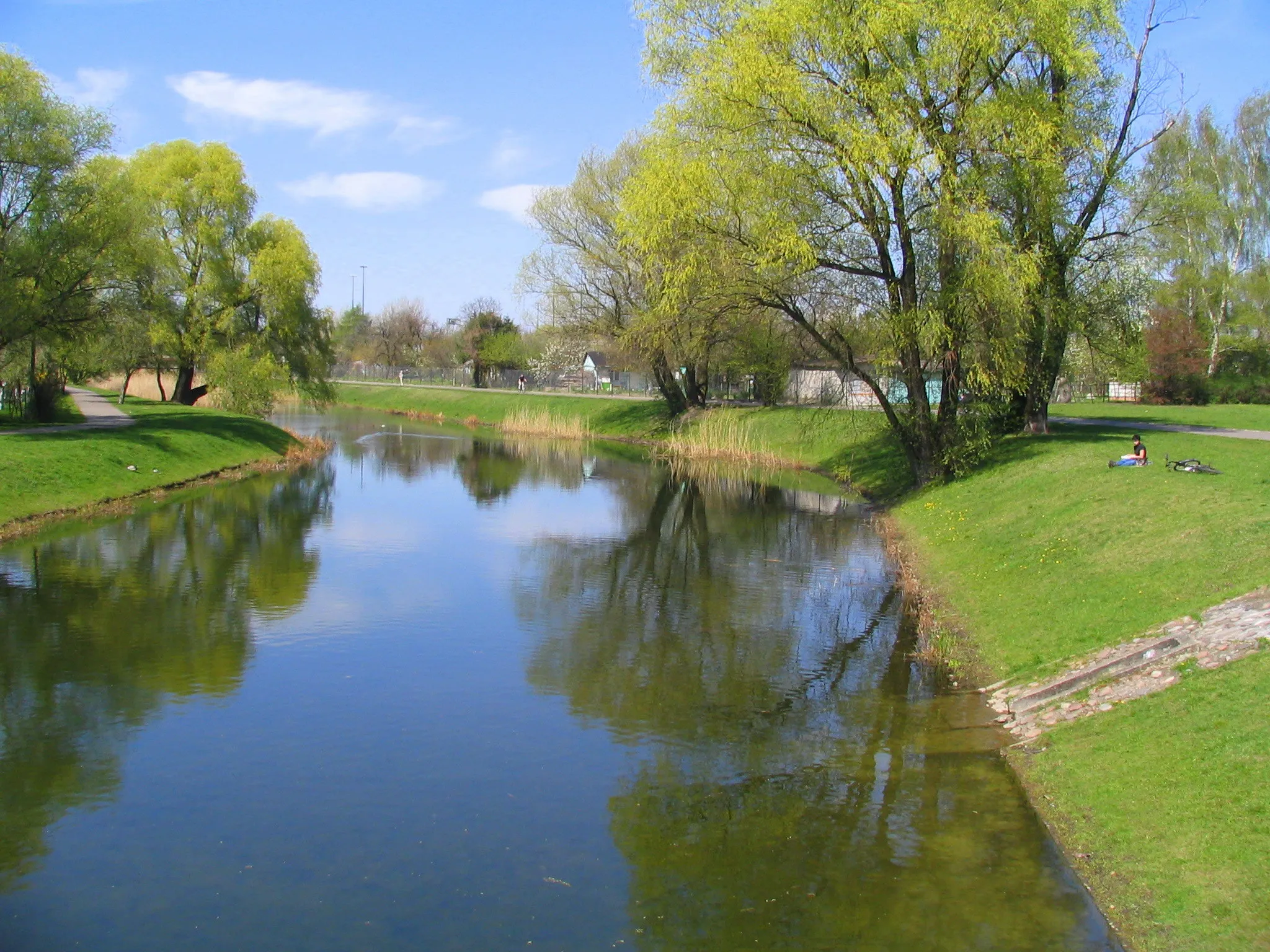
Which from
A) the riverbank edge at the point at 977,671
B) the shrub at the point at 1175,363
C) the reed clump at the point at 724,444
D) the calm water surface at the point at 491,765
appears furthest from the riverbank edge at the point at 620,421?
the shrub at the point at 1175,363

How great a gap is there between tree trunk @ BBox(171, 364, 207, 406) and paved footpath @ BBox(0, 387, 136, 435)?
2.87m

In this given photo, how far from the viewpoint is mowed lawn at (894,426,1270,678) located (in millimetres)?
12914

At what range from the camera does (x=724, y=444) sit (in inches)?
1759

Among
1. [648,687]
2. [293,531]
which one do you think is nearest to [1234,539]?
[648,687]

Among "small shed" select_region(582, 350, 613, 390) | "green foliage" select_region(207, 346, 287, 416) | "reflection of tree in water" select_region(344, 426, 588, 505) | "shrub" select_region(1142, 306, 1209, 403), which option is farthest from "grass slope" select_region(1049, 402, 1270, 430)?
"small shed" select_region(582, 350, 613, 390)

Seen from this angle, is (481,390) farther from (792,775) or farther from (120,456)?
(792,775)

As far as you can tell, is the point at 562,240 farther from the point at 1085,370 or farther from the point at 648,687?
the point at 648,687

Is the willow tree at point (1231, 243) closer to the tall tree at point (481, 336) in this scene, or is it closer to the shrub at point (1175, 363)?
the shrub at point (1175, 363)

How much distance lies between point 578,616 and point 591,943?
973cm

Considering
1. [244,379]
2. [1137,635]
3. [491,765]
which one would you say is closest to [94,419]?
[244,379]

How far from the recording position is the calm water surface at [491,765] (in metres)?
7.82

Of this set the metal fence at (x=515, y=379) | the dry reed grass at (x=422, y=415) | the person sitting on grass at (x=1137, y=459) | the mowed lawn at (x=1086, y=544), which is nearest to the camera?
the mowed lawn at (x=1086, y=544)

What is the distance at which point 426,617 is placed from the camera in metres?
16.7

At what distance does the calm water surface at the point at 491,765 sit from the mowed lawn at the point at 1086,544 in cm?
126
